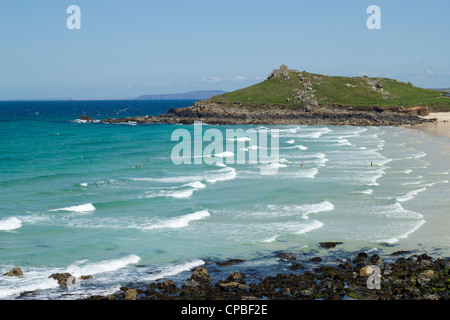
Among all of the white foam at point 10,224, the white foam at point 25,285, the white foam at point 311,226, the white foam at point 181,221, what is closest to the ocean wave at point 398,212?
the white foam at point 311,226

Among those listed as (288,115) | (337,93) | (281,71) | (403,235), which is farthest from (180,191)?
(281,71)

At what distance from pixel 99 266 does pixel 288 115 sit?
89.4 m

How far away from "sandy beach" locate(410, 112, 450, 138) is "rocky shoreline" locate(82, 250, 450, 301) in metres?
56.8

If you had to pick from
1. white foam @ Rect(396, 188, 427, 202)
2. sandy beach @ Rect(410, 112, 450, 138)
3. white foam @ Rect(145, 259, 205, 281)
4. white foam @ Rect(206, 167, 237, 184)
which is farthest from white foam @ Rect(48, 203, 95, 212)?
sandy beach @ Rect(410, 112, 450, 138)

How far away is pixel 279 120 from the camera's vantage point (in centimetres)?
Answer: 10606

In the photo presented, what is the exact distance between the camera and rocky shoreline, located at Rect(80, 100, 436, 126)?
97688 millimetres

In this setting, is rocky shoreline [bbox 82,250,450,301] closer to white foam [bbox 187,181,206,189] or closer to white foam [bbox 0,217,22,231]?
white foam [bbox 0,217,22,231]

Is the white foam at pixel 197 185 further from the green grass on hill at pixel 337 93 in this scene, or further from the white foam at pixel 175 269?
the green grass on hill at pixel 337 93

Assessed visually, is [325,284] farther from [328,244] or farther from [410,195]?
[410,195]

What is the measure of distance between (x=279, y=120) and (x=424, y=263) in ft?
286

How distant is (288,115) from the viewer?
107 meters

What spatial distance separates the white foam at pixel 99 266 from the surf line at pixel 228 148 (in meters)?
23.7

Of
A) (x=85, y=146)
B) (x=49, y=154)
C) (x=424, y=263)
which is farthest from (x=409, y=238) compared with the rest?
(x=85, y=146)
